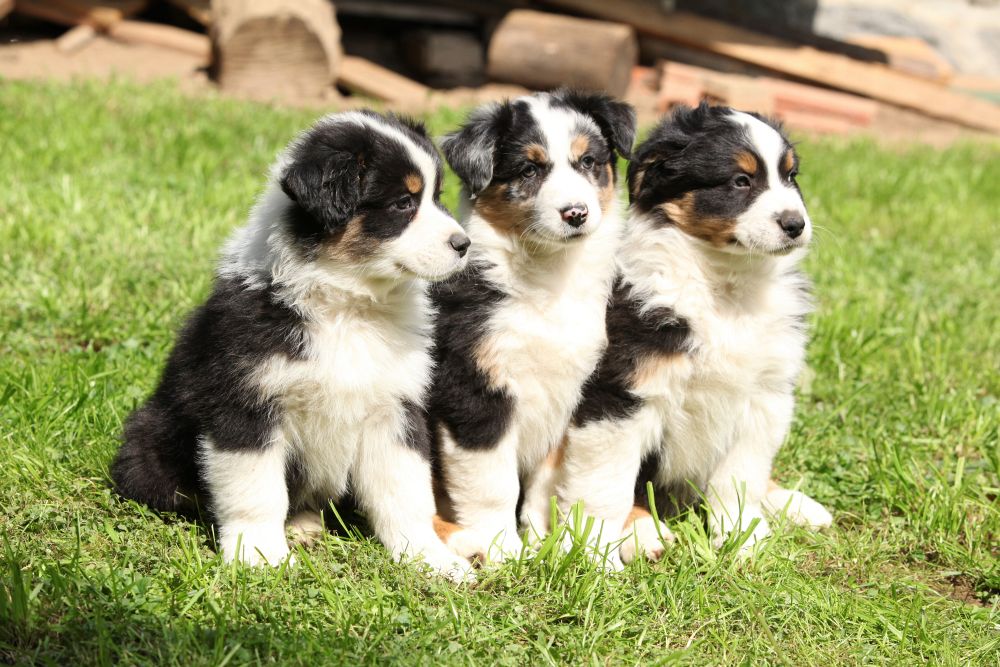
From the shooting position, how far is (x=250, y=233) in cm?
365

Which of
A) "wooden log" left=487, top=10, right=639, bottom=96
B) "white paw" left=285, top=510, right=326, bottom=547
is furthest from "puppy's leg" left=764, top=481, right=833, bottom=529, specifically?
"wooden log" left=487, top=10, right=639, bottom=96

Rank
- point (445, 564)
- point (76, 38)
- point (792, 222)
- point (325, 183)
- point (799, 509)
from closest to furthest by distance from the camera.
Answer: point (325, 183) → point (445, 564) → point (792, 222) → point (799, 509) → point (76, 38)

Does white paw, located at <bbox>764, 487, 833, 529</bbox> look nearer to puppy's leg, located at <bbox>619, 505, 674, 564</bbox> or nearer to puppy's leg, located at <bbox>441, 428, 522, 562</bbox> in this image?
puppy's leg, located at <bbox>619, 505, 674, 564</bbox>

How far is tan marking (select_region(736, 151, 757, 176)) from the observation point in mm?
3854

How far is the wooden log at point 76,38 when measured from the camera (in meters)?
10.2

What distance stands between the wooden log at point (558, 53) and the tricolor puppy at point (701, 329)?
6.54 meters

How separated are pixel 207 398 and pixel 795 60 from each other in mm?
9751

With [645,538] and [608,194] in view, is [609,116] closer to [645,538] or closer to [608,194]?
[608,194]

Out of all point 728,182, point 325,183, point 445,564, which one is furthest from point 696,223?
point 445,564

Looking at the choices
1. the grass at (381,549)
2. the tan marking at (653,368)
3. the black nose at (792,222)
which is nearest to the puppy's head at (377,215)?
the tan marking at (653,368)

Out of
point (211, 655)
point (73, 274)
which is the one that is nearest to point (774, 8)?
point (73, 274)

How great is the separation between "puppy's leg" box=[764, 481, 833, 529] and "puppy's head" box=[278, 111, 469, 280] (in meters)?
1.69

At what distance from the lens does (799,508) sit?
4297mm

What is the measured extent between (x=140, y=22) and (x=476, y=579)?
29.3 feet
